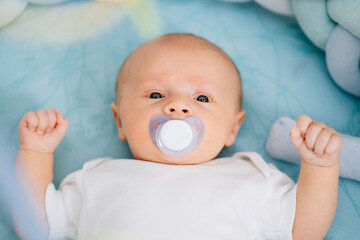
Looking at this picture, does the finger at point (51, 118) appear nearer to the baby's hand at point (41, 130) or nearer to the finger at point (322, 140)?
the baby's hand at point (41, 130)

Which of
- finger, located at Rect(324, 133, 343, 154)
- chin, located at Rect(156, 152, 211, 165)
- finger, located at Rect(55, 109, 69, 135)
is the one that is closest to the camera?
finger, located at Rect(324, 133, 343, 154)

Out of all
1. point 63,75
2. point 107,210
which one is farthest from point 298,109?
point 63,75

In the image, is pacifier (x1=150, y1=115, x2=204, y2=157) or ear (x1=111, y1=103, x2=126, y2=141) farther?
ear (x1=111, y1=103, x2=126, y2=141)

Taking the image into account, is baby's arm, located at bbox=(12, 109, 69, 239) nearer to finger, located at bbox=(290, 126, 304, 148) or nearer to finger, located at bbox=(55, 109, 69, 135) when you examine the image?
finger, located at bbox=(55, 109, 69, 135)

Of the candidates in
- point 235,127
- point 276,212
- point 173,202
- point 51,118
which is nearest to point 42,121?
point 51,118

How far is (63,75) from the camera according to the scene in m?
1.54

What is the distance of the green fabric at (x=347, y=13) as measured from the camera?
1260mm

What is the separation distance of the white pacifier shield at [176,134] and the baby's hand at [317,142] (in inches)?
10.5

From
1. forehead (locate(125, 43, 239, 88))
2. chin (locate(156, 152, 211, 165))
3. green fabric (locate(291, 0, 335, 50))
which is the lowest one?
chin (locate(156, 152, 211, 165))

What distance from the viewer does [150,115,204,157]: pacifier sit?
3.59ft

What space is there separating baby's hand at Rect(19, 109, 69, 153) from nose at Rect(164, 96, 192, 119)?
13.7 inches

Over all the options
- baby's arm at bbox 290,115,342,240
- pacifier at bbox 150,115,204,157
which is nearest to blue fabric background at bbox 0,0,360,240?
baby's arm at bbox 290,115,342,240

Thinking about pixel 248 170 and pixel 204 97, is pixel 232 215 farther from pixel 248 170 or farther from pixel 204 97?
pixel 204 97

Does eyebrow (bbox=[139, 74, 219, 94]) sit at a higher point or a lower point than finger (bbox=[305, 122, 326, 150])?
higher
